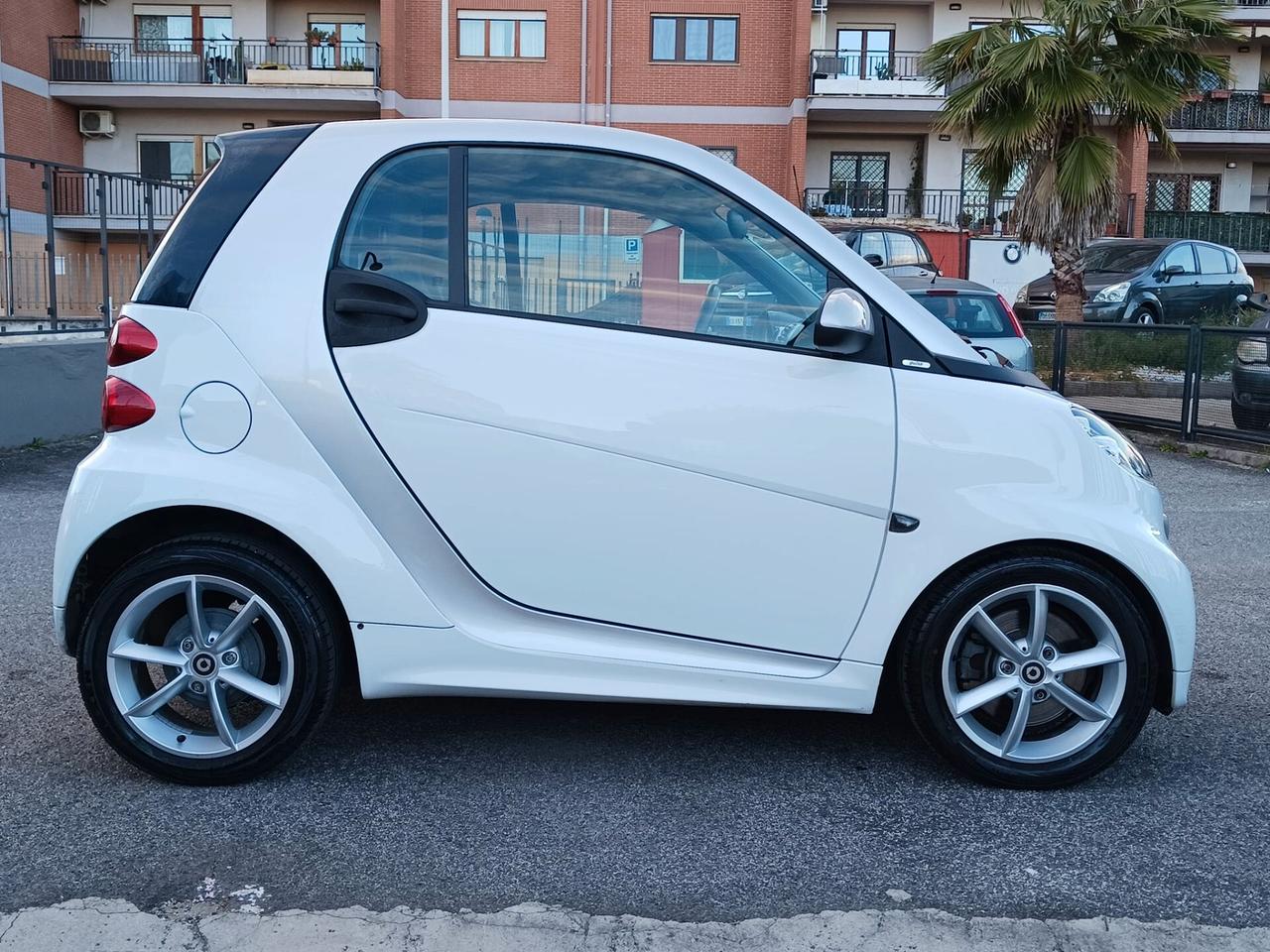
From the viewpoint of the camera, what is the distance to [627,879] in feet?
9.73

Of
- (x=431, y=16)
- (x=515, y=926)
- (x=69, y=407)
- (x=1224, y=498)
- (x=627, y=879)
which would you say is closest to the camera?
(x=515, y=926)

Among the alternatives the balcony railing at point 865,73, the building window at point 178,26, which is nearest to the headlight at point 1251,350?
the balcony railing at point 865,73

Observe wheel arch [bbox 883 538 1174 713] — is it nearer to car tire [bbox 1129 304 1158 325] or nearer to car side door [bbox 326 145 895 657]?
car side door [bbox 326 145 895 657]

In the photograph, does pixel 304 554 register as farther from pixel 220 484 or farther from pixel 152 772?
pixel 152 772

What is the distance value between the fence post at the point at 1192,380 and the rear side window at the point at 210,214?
10.7 m

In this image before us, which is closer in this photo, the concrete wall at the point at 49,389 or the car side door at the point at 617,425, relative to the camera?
the car side door at the point at 617,425

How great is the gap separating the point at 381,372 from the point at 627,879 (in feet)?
4.70

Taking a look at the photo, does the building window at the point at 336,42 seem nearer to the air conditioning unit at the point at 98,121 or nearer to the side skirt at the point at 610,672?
the air conditioning unit at the point at 98,121

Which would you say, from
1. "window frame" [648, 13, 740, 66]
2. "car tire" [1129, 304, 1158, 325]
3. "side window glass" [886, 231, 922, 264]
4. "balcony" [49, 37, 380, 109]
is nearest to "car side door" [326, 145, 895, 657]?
"side window glass" [886, 231, 922, 264]

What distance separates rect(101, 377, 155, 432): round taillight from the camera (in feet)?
11.0

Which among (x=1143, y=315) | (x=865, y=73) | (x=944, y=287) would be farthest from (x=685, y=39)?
(x=944, y=287)

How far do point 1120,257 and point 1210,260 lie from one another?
1371mm

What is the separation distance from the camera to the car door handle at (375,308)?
338cm

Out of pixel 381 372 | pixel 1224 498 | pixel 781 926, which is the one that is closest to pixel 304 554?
pixel 381 372
